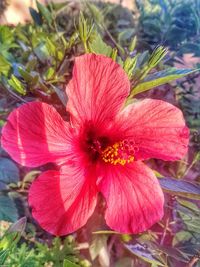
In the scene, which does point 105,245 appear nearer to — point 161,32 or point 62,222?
point 62,222

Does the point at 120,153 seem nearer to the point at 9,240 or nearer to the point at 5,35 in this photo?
the point at 9,240

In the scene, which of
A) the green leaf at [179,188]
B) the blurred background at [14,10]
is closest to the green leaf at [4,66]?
the green leaf at [179,188]

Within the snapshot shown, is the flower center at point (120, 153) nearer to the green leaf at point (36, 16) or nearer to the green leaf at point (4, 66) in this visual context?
the green leaf at point (4, 66)

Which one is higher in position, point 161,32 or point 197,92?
point 161,32

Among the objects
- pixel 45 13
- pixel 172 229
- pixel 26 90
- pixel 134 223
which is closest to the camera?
pixel 134 223

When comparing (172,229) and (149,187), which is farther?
(172,229)

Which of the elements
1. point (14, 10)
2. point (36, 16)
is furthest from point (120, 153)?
point (14, 10)

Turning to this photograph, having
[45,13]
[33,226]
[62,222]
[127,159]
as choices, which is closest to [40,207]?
[62,222]
